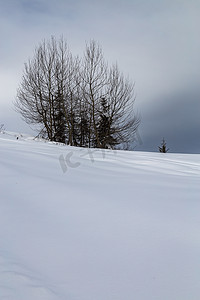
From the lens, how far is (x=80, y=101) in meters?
12.7

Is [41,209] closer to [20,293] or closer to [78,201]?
[78,201]

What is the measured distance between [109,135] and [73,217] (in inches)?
437

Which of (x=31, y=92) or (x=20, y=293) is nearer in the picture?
(x=20, y=293)

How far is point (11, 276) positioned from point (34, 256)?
→ 0.43 feet

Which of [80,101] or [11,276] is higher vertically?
[80,101]

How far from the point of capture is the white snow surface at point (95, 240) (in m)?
0.73

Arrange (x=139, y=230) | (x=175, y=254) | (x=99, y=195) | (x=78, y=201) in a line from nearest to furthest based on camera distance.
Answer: (x=175, y=254) → (x=139, y=230) → (x=78, y=201) → (x=99, y=195)

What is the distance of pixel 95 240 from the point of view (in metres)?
0.98

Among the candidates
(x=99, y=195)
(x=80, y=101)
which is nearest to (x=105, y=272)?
(x=99, y=195)

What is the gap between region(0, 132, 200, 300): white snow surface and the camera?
0.73 metres

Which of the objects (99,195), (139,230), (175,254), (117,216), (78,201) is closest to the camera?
(175,254)

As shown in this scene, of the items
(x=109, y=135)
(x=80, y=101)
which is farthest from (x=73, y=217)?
(x=80, y=101)

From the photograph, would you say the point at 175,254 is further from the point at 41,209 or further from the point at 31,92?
the point at 31,92

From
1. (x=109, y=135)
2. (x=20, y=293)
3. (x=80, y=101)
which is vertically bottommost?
(x=20, y=293)
